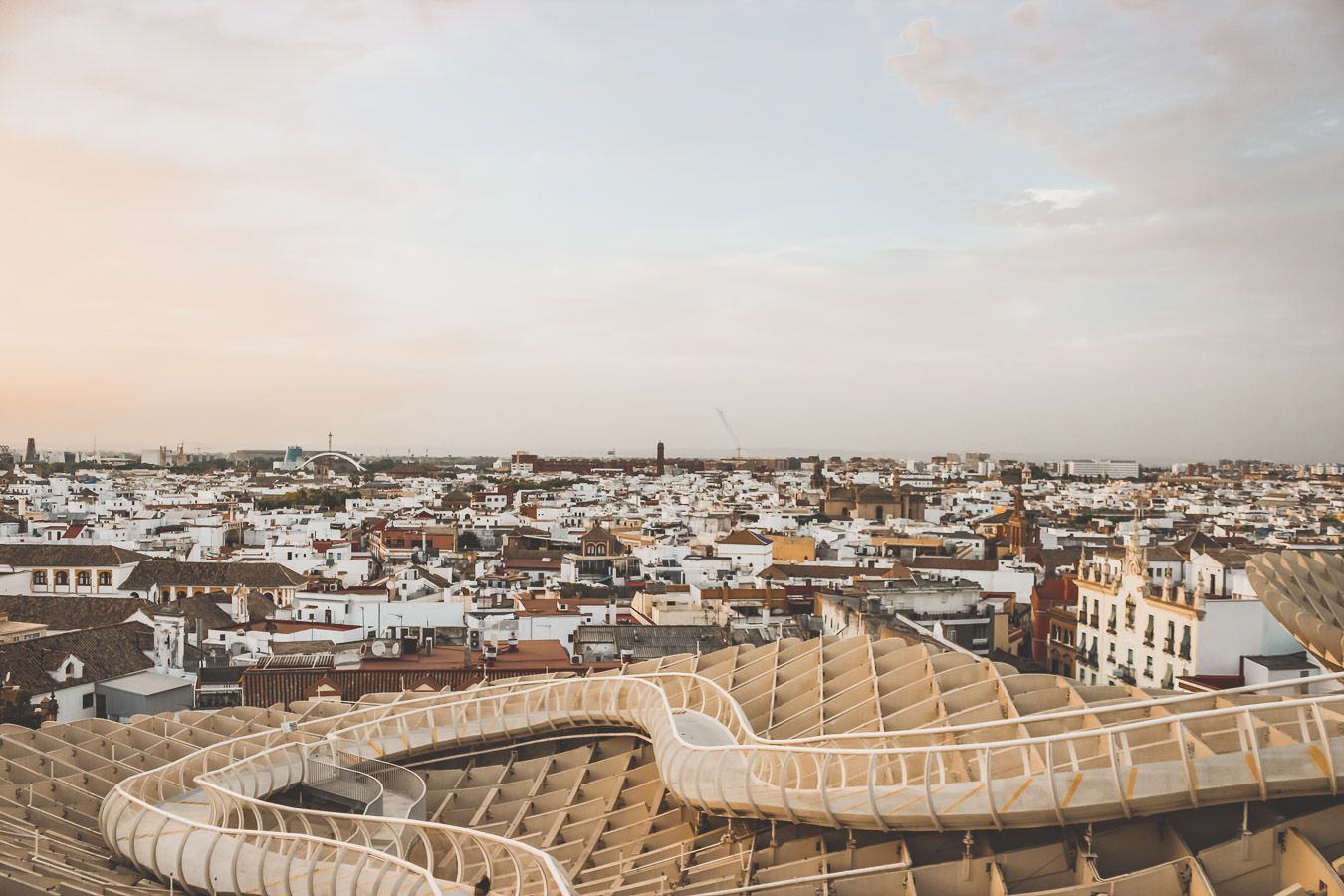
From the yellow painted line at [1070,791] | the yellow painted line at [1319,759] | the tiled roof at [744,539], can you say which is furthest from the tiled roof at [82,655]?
the tiled roof at [744,539]

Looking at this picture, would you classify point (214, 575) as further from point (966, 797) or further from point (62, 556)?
point (966, 797)

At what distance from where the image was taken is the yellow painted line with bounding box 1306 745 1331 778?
29.1 feet

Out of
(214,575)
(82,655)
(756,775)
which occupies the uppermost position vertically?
(756,775)

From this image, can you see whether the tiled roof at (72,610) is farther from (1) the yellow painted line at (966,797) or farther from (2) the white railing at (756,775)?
(1) the yellow painted line at (966,797)

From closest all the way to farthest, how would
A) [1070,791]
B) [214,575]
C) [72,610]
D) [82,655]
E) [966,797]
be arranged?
[1070,791] < [966,797] < [82,655] < [72,610] < [214,575]

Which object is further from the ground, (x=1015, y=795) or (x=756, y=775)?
(x=1015, y=795)

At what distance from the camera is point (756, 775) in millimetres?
11828

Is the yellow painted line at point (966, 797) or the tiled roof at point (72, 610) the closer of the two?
the yellow painted line at point (966, 797)

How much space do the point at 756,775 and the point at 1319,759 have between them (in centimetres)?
539

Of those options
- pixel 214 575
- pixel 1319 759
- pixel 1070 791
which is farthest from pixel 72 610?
pixel 1319 759

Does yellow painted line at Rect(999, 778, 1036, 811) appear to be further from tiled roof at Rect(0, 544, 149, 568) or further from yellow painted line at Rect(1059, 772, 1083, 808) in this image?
tiled roof at Rect(0, 544, 149, 568)

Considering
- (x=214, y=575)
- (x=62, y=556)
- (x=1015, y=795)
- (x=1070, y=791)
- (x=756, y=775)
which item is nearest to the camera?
(x=1070, y=791)

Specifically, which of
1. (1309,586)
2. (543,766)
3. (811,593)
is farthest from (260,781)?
(811,593)

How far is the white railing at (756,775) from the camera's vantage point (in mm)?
9250
